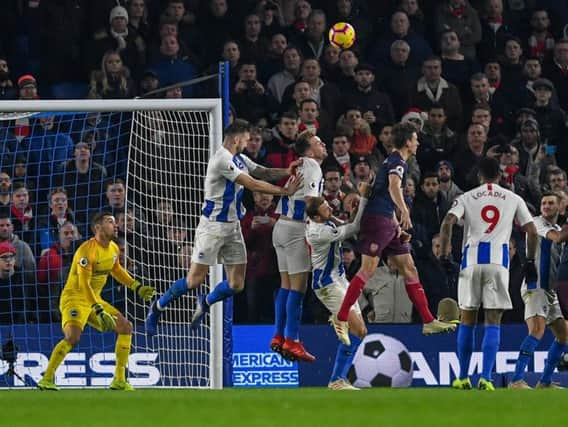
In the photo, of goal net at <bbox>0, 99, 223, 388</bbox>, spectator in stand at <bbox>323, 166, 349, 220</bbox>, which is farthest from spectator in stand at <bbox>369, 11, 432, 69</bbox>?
goal net at <bbox>0, 99, 223, 388</bbox>

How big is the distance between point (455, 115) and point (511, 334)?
12.3ft

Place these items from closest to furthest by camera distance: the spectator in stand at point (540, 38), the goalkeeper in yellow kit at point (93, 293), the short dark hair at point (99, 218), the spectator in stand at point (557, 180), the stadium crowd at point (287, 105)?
the goalkeeper in yellow kit at point (93, 293)
the short dark hair at point (99, 218)
the stadium crowd at point (287, 105)
the spectator in stand at point (557, 180)
the spectator in stand at point (540, 38)

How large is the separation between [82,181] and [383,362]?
3.95m

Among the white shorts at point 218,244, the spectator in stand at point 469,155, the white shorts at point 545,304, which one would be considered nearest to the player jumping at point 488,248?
the white shorts at point 545,304

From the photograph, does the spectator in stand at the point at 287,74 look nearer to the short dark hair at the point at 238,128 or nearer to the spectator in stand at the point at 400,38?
the spectator in stand at the point at 400,38

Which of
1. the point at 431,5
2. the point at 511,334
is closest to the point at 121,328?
the point at 511,334

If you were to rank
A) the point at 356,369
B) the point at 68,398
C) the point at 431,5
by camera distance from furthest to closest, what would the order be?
1. the point at 431,5
2. the point at 356,369
3. the point at 68,398

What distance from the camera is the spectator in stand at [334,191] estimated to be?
62.3 feet

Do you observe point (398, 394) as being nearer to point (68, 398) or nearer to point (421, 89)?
point (68, 398)

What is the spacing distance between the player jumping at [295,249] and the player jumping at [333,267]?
0.13 m

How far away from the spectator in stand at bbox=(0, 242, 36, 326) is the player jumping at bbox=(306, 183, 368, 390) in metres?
3.57

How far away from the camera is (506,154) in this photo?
2064 centimetres

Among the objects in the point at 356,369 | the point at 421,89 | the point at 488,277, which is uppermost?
the point at 421,89

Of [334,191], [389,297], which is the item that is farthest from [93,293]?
[389,297]
